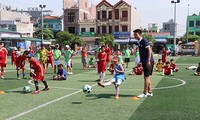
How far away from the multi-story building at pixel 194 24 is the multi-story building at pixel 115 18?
2807cm

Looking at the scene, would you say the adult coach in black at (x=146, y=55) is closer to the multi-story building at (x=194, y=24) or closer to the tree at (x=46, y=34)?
the tree at (x=46, y=34)

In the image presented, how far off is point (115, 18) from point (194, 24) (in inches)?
1299

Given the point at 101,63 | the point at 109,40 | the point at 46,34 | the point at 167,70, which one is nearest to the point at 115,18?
the point at 109,40

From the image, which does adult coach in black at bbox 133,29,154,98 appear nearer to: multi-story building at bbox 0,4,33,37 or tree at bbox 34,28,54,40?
multi-story building at bbox 0,4,33,37

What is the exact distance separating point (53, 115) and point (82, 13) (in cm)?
7694

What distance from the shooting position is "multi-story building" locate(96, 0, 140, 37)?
77938mm

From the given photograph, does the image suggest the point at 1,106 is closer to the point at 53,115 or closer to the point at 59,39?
the point at 53,115

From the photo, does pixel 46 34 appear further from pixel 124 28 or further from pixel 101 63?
pixel 101 63

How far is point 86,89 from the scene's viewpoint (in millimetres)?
11523

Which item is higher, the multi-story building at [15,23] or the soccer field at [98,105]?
the multi-story building at [15,23]

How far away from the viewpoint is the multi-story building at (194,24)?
98.8 m

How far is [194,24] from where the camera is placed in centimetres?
9962

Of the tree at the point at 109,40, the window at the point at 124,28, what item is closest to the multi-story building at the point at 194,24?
the window at the point at 124,28

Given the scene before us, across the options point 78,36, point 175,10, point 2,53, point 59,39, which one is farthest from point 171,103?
point 78,36
